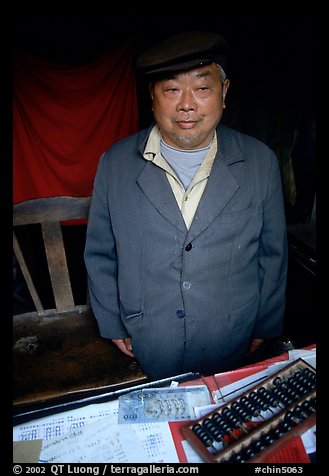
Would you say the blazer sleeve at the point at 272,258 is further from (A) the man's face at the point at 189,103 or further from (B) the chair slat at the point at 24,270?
(B) the chair slat at the point at 24,270

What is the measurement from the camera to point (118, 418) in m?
1.46

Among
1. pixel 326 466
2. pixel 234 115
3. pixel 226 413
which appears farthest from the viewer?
pixel 234 115

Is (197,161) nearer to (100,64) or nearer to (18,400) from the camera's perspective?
(18,400)

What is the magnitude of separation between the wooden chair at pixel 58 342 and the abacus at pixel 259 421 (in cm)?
74

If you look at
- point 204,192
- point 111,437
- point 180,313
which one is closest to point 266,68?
point 204,192

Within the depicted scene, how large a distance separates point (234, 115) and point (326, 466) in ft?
11.8

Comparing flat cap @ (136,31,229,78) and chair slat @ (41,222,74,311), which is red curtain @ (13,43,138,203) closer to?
chair slat @ (41,222,74,311)

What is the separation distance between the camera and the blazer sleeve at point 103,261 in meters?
2.05

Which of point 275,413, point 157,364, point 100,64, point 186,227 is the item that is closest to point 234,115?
point 100,64

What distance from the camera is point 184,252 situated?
1898 mm

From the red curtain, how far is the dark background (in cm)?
34

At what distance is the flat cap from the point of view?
5.45 ft

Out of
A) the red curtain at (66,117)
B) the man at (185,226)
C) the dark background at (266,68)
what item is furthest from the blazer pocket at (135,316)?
the red curtain at (66,117)

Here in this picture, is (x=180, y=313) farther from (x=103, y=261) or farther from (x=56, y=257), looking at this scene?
(x=56, y=257)
